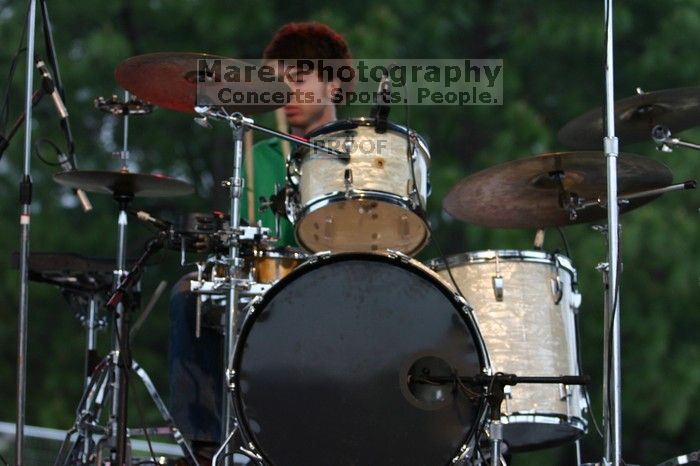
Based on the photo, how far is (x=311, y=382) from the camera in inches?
148

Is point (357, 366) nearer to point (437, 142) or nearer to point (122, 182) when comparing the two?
point (122, 182)

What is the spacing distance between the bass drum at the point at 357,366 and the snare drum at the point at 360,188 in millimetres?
546

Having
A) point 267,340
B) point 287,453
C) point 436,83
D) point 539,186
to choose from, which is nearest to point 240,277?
point 267,340

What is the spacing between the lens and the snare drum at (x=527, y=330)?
445 centimetres

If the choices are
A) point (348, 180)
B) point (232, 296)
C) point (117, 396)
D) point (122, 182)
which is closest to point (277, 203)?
point (348, 180)

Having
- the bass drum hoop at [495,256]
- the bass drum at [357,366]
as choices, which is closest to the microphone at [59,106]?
the bass drum at [357,366]

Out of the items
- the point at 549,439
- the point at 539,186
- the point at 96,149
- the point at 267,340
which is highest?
the point at 96,149

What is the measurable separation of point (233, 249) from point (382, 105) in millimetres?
730

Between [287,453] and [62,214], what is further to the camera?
[62,214]

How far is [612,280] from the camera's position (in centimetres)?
376

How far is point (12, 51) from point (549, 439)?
521 centimetres

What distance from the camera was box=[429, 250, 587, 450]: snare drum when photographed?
445 centimetres

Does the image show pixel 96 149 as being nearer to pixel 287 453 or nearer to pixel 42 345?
pixel 42 345

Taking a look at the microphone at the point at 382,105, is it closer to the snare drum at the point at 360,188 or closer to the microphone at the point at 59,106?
the snare drum at the point at 360,188
